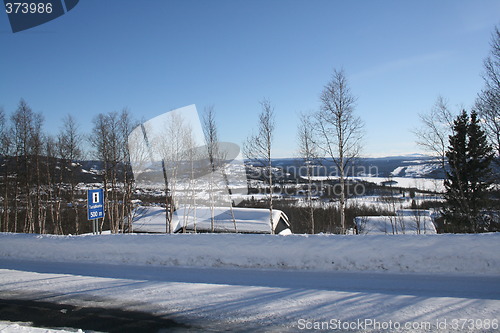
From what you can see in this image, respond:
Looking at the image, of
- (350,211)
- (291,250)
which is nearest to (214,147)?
(291,250)

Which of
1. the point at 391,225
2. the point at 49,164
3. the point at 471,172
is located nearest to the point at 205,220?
the point at 49,164

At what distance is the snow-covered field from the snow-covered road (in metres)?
0.02

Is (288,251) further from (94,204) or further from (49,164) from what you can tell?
(49,164)

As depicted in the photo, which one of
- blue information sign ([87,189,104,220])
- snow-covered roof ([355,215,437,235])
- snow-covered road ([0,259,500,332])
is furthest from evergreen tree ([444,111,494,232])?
blue information sign ([87,189,104,220])

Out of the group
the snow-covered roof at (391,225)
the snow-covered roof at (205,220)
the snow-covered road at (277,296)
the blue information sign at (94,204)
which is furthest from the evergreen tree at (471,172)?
the blue information sign at (94,204)

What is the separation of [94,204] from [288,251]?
23.6ft

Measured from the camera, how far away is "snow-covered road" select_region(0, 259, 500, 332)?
4.21m

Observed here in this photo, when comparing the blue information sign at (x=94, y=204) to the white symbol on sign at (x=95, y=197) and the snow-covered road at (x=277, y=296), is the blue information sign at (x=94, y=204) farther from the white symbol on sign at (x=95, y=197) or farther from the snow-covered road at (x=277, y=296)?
the snow-covered road at (x=277, y=296)

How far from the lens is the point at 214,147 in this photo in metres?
21.0

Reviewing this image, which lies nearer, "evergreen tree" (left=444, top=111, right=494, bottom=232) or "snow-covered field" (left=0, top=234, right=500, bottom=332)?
"snow-covered field" (left=0, top=234, right=500, bottom=332)

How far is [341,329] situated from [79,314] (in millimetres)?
4307

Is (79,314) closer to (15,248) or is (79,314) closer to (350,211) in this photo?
(15,248)

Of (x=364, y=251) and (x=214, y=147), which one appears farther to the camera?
(x=214, y=147)

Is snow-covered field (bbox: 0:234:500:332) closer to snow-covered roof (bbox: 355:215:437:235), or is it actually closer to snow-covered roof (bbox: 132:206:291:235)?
snow-covered roof (bbox: 132:206:291:235)
